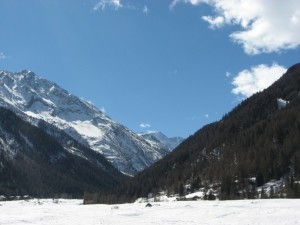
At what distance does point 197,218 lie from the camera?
7862 centimetres

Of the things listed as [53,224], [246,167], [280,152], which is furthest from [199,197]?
[53,224]

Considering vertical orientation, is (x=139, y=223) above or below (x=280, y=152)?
below

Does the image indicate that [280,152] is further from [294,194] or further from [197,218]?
[197,218]

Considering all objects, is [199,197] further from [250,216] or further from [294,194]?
[250,216]

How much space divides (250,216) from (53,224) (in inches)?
1132

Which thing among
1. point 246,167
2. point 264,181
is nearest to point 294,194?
point 264,181

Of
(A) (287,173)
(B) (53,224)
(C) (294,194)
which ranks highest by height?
(A) (287,173)

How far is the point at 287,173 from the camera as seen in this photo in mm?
185625

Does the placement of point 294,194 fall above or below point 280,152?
below

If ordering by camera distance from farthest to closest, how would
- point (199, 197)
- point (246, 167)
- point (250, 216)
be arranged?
point (246, 167) < point (199, 197) < point (250, 216)

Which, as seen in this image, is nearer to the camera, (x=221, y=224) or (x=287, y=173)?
(x=221, y=224)

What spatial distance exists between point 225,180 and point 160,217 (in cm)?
10796

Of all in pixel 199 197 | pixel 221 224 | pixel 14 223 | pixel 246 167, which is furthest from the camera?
pixel 246 167

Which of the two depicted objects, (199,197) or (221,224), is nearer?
(221,224)
